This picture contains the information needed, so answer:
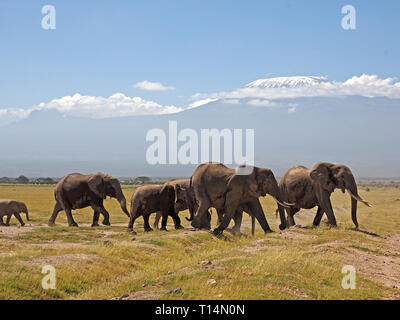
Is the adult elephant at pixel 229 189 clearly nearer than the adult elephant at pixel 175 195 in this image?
Yes

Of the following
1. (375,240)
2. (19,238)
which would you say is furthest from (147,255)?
(375,240)

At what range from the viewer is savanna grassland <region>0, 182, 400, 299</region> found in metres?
13.4

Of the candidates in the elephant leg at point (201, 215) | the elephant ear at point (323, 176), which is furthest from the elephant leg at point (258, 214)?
the elephant ear at point (323, 176)

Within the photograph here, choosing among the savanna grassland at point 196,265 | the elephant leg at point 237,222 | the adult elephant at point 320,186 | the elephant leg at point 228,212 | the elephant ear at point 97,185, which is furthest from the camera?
the elephant ear at point 97,185

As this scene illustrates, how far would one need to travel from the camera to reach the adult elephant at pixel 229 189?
82.4 ft

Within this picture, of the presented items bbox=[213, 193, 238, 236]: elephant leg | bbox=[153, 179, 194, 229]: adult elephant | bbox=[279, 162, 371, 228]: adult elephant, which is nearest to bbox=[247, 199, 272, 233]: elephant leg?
bbox=[213, 193, 238, 236]: elephant leg

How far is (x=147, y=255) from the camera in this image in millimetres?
19734

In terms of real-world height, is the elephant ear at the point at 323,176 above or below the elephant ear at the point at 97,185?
above

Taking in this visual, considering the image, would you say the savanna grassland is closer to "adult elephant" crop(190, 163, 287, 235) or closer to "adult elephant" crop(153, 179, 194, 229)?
"adult elephant" crop(190, 163, 287, 235)

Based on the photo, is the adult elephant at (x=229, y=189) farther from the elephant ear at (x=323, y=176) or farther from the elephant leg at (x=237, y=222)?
the elephant ear at (x=323, y=176)

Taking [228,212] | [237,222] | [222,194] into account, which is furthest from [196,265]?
[237,222]

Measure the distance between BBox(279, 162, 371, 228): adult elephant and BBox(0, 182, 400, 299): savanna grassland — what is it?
10.2 ft
